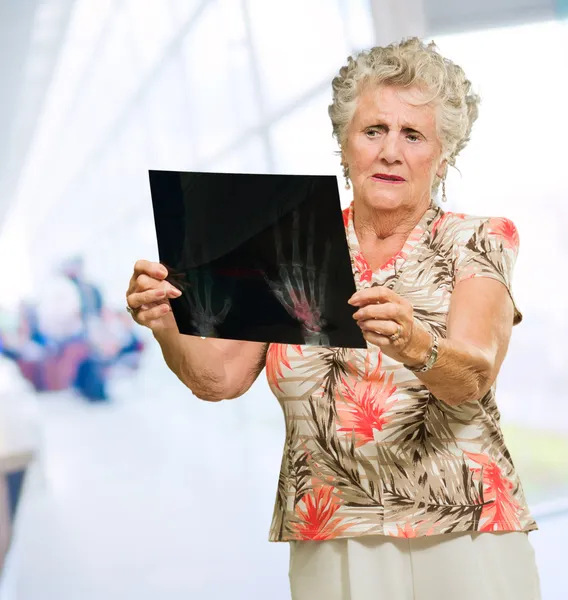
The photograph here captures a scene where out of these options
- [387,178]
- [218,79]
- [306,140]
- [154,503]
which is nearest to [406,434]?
[387,178]

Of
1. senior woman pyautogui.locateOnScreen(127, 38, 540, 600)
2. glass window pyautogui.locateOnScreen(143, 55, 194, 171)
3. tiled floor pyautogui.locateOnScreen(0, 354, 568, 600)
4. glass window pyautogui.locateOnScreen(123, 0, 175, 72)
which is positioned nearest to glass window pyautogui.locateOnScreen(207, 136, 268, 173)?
glass window pyautogui.locateOnScreen(143, 55, 194, 171)

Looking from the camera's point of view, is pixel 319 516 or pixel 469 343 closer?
pixel 469 343

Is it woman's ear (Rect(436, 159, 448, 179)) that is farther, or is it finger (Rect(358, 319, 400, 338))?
woman's ear (Rect(436, 159, 448, 179))

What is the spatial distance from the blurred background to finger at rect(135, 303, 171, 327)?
2.05 metres

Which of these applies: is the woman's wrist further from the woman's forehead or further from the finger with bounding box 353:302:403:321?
the woman's forehead

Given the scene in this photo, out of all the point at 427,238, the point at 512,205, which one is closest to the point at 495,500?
the point at 427,238

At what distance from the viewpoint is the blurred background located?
10.6ft

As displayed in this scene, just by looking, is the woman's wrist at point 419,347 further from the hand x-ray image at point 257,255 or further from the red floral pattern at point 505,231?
the red floral pattern at point 505,231

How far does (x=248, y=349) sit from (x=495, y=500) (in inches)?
18.6

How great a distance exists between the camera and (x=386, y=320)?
1101 mm

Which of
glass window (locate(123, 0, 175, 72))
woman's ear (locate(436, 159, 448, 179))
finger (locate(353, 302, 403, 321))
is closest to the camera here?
finger (locate(353, 302, 403, 321))

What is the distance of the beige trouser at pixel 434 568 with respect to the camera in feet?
4.24

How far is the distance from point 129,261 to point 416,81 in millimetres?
2103

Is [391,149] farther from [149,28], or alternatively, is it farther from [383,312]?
[149,28]
